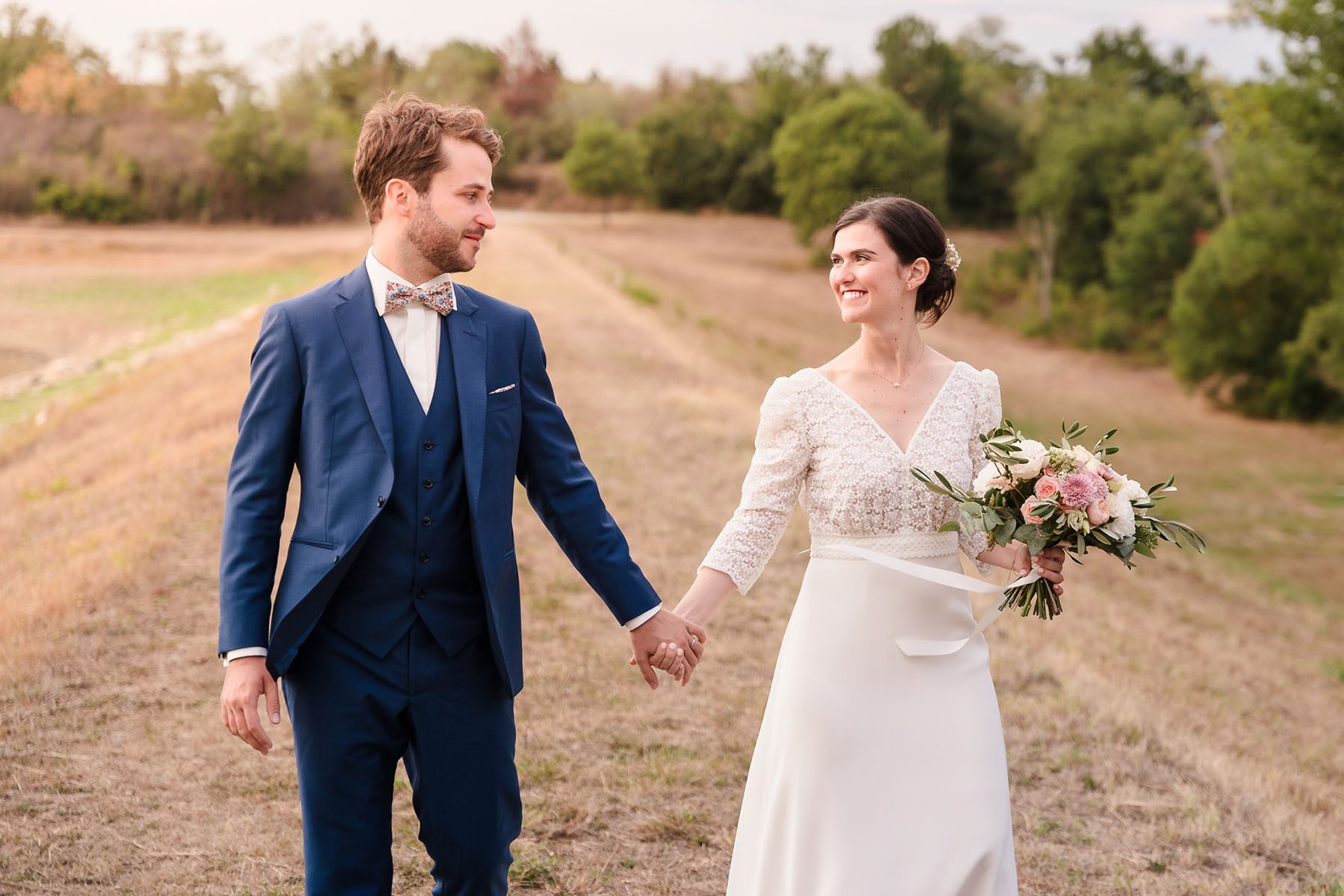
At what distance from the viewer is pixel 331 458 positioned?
279 centimetres

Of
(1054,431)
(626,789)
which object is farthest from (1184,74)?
(626,789)

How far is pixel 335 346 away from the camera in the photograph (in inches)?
111

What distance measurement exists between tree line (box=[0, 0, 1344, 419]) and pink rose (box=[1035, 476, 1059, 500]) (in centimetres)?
1926

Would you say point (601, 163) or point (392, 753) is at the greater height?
point (601, 163)

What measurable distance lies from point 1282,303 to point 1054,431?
900 cm

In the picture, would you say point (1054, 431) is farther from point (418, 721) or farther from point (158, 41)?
point (158, 41)

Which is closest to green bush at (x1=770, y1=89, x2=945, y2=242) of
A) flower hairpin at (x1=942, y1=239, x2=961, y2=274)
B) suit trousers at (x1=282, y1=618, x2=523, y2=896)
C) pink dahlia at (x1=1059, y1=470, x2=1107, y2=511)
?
flower hairpin at (x1=942, y1=239, x2=961, y2=274)

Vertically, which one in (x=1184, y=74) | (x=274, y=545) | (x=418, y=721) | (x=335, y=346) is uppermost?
(x=1184, y=74)

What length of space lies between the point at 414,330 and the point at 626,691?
145 inches

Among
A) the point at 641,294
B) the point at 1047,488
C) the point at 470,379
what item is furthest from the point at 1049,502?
the point at 641,294

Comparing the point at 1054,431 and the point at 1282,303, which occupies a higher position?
the point at 1282,303

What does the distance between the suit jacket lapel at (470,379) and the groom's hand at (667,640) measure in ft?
2.27

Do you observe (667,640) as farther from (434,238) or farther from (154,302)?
(154,302)

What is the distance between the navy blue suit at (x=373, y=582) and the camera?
109 inches
